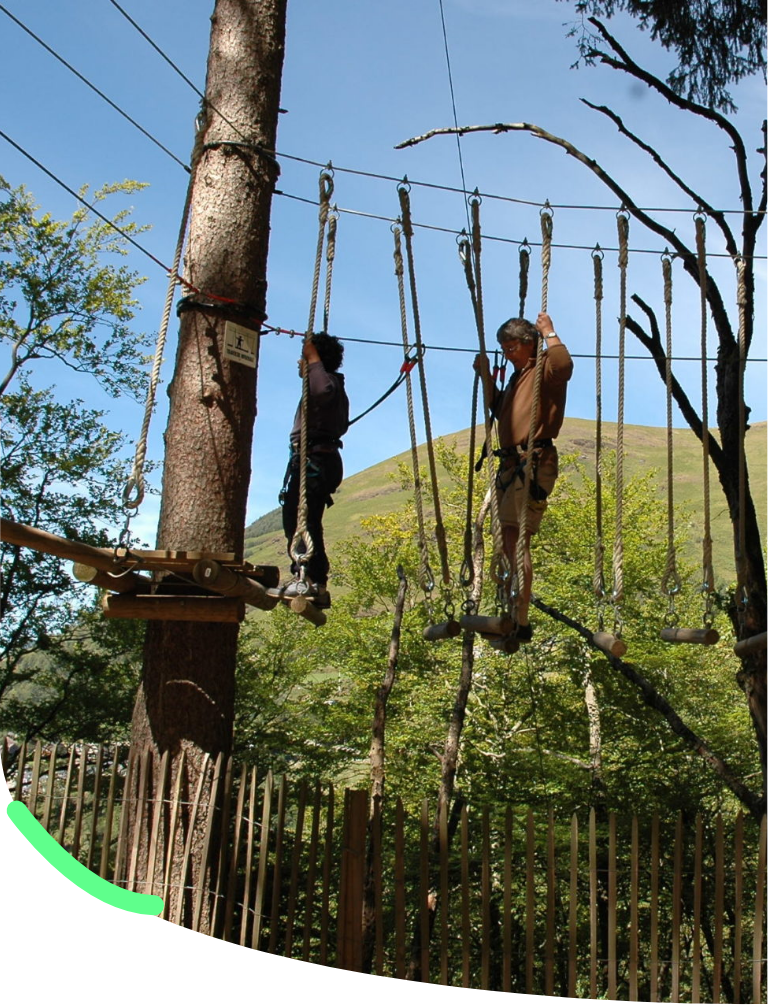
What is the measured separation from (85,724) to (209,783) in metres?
6.90

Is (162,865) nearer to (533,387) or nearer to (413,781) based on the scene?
(533,387)

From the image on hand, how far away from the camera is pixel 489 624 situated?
114 inches

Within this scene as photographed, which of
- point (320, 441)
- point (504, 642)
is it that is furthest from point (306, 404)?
point (504, 642)

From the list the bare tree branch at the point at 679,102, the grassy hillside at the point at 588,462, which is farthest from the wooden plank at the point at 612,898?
the grassy hillside at the point at 588,462

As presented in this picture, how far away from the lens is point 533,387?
307 centimetres

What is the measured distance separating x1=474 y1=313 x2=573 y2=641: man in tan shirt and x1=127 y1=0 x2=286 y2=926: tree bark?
2.98ft

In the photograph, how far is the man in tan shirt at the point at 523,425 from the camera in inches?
124

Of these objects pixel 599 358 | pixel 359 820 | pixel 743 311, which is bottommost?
pixel 359 820

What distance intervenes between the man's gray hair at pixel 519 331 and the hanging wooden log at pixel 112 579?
144cm

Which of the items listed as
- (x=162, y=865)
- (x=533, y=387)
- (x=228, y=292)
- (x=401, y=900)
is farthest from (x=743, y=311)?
(x=162, y=865)

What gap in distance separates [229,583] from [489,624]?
79 centimetres

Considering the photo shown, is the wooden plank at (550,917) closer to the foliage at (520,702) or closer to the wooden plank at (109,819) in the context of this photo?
the wooden plank at (109,819)

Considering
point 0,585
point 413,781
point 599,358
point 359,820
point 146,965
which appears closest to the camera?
point 146,965

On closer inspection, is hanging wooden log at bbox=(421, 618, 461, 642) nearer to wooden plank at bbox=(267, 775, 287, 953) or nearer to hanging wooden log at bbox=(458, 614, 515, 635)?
hanging wooden log at bbox=(458, 614, 515, 635)
